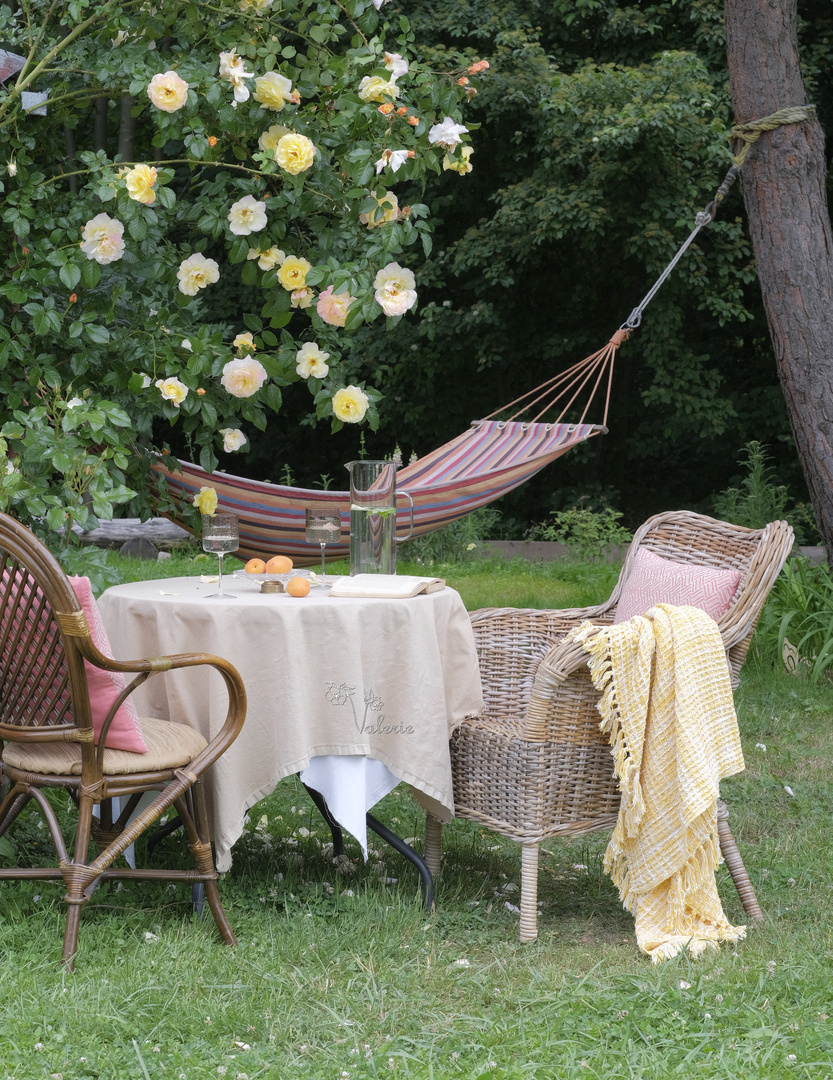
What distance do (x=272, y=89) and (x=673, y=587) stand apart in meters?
1.56

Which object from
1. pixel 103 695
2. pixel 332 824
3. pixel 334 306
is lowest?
pixel 332 824

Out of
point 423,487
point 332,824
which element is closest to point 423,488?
point 423,487

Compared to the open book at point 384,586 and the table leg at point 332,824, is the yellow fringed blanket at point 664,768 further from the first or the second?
the table leg at point 332,824

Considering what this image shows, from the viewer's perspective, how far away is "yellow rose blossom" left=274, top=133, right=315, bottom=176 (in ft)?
9.52

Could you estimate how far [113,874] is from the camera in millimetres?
2268

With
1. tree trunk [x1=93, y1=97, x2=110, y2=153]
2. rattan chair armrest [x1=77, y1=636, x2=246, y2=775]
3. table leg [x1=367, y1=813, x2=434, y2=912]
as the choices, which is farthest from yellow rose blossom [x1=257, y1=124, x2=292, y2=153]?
tree trunk [x1=93, y1=97, x2=110, y2=153]

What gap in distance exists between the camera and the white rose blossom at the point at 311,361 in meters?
3.04

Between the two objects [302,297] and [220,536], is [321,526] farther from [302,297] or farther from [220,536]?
[302,297]

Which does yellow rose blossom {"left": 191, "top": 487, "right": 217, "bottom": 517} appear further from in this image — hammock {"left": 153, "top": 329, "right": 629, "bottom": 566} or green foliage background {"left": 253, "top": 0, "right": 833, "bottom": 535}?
green foliage background {"left": 253, "top": 0, "right": 833, "bottom": 535}

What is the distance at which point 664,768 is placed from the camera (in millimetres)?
2467

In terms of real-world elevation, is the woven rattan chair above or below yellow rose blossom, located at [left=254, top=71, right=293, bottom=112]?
below

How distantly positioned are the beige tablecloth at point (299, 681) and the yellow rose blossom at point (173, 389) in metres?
0.67

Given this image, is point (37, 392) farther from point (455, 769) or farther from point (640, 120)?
point (640, 120)

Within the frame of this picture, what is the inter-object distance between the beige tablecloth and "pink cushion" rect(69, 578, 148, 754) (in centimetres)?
20
